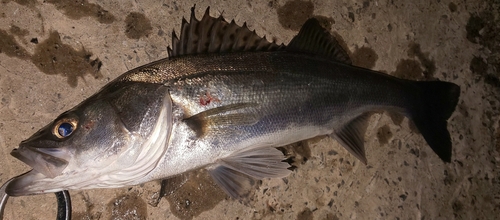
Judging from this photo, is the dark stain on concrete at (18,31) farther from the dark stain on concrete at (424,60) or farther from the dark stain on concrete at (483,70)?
the dark stain on concrete at (483,70)

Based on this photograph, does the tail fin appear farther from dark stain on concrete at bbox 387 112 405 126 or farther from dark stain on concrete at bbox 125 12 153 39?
dark stain on concrete at bbox 125 12 153 39

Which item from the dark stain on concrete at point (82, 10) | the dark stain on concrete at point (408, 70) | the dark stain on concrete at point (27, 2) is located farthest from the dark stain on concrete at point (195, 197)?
the dark stain on concrete at point (408, 70)

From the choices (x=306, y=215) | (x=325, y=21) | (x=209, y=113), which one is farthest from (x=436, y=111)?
(x=209, y=113)

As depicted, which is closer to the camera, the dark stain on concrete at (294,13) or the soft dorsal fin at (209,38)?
the soft dorsal fin at (209,38)

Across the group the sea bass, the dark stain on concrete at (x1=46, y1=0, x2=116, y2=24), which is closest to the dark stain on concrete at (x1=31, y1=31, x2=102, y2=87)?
the dark stain on concrete at (x1=46, y1=0, x2=116, y2=24)

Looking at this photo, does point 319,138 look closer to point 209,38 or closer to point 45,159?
point 209,38

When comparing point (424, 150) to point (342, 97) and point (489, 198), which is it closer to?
point (489, 198)
